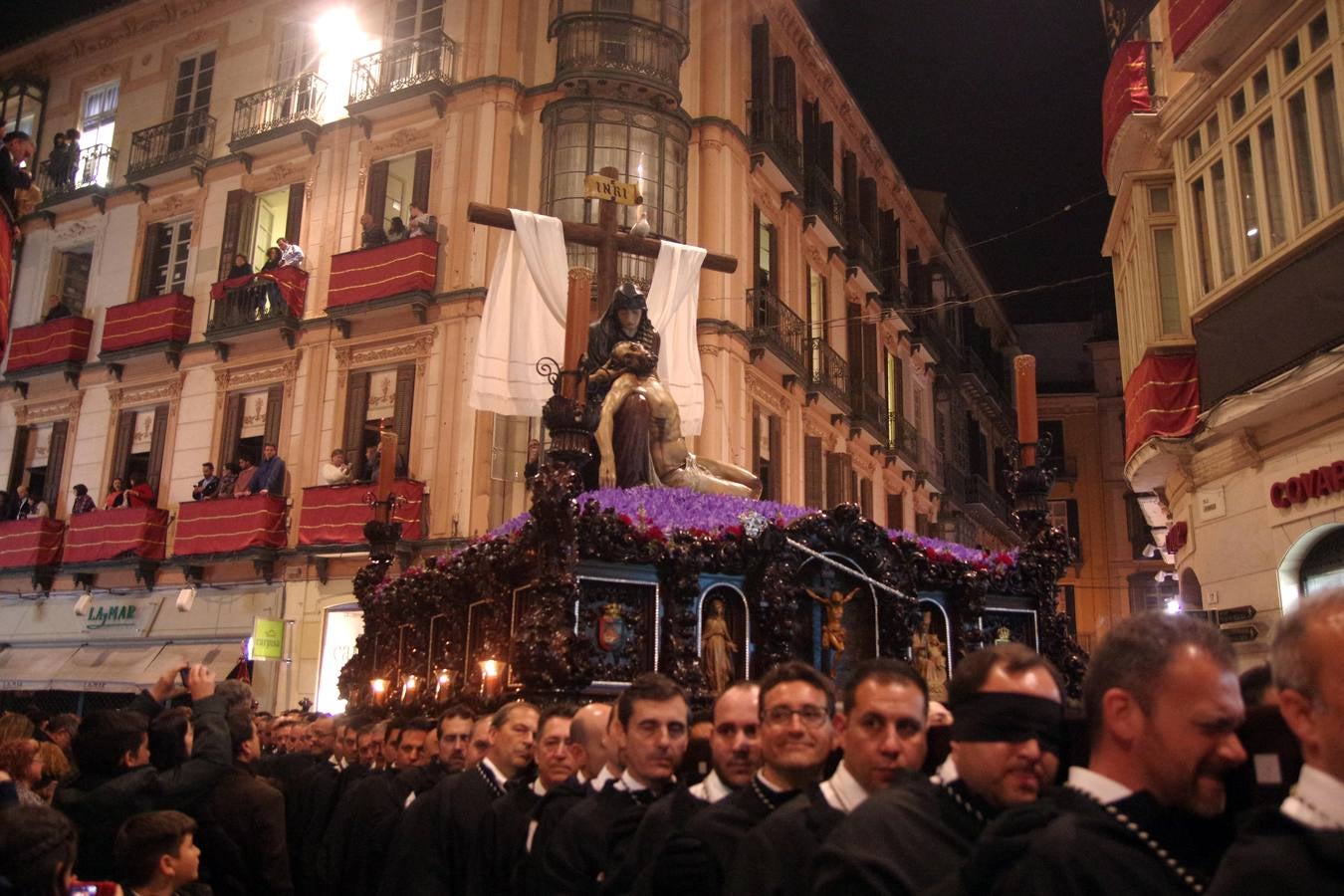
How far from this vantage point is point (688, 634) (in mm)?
7773

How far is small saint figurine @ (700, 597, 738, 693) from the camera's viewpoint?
7859 mm

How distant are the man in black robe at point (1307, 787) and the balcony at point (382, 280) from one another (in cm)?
1958

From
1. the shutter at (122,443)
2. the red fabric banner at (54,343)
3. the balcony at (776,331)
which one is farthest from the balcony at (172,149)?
the balcony at (776,331)

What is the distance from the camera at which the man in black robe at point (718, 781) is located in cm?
372

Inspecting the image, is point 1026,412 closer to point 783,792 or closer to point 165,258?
point 783,792

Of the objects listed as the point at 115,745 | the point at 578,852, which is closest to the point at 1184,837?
the point at 578,852

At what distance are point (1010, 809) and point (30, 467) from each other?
28.5 metres

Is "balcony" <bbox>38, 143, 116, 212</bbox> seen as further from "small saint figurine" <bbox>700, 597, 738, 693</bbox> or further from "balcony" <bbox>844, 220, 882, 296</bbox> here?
"small saint figurine" <bbox>700, 597, 738, 693</bbox>

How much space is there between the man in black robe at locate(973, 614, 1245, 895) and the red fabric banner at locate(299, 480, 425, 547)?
58.6ft

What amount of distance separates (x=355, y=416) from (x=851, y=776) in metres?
19.4

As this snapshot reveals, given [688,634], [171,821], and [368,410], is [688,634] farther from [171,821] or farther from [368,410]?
[368,410]

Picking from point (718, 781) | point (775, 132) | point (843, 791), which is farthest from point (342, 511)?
point (843, 791)

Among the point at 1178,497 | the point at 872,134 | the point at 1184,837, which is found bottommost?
the point at 1184,837

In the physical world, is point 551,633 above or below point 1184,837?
above
